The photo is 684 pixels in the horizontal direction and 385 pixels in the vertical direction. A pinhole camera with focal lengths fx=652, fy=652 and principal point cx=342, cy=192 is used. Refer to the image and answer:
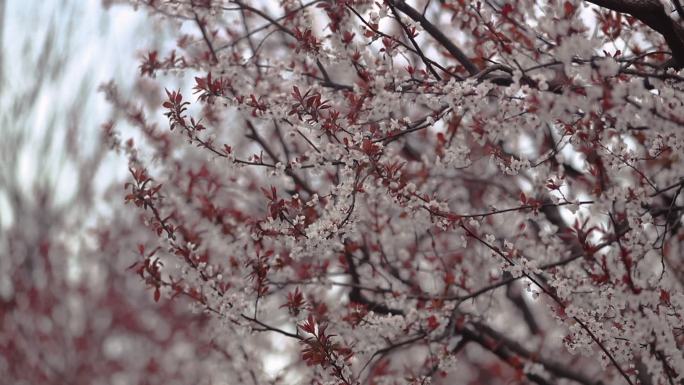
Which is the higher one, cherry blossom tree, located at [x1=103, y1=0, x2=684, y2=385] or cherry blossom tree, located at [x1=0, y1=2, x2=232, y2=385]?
cherry blossom tree, located at [x1=0, y1=2, x2=232, y2=385]

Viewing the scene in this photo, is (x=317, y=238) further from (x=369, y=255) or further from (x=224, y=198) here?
(x=224, y=198)

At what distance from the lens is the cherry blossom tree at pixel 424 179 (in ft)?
7.06

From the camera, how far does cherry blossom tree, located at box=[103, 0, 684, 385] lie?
2.15 metres

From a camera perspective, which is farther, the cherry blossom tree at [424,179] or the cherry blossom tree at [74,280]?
the cherry blossom tree at [74,280]

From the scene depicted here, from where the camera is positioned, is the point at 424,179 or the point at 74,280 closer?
the point at 424,179

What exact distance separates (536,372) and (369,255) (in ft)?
3.71

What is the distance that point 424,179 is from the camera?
12.6 feet

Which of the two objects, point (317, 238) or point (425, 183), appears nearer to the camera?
point (317, 238)

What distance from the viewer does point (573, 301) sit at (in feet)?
8.87

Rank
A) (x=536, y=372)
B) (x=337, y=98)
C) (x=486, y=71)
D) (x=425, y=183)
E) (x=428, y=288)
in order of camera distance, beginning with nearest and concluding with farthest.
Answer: (x=486, y=71) → (x=337, y=98) → (x=536, y=372) → (x=425, y=183) → (x=428, y=288)

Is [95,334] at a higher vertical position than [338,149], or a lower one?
higher

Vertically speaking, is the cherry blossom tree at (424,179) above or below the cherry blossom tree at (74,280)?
below

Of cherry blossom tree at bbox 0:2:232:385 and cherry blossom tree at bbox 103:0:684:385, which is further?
cherry blossom tree at bbox 0:2:232:385

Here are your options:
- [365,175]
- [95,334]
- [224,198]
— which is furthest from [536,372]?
[95,334]
